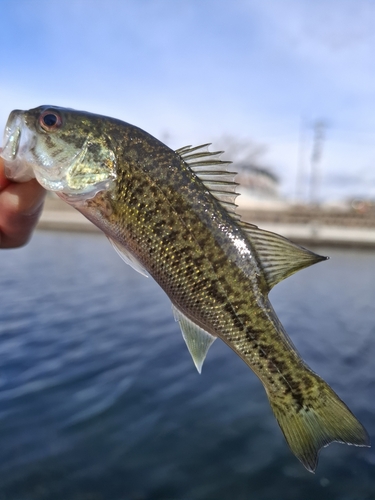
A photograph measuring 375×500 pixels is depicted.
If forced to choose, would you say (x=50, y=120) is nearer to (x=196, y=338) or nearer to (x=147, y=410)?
(x=196, y=338)

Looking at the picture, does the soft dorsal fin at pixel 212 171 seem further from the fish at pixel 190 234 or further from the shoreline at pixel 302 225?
the shoreline at pixel 302 225

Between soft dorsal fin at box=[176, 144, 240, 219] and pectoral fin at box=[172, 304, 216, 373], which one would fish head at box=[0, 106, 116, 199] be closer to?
soft dorsal fin at box=[176, 144, 240, 219]

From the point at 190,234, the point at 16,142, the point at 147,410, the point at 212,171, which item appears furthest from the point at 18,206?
the point at 147,410

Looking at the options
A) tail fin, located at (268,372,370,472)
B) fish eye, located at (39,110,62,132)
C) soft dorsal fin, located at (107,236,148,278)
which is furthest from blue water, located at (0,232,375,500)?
fish eye, located at (39,110,62,132)

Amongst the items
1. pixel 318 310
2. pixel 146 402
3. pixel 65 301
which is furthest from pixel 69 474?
pixel 318 310

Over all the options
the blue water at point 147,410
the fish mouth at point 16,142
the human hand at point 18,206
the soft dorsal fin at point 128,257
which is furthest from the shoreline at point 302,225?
the fish mouth at point 16,142

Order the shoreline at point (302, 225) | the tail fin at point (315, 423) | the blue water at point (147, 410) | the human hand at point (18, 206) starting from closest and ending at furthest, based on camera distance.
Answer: the tail fin at point (315, 423)
the human hand at point (18, 206)
the blue water at point (147, 410)
the shoreline at point (302, 225)

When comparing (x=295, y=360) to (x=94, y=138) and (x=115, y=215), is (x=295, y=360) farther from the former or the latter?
(x=94, y=138)
